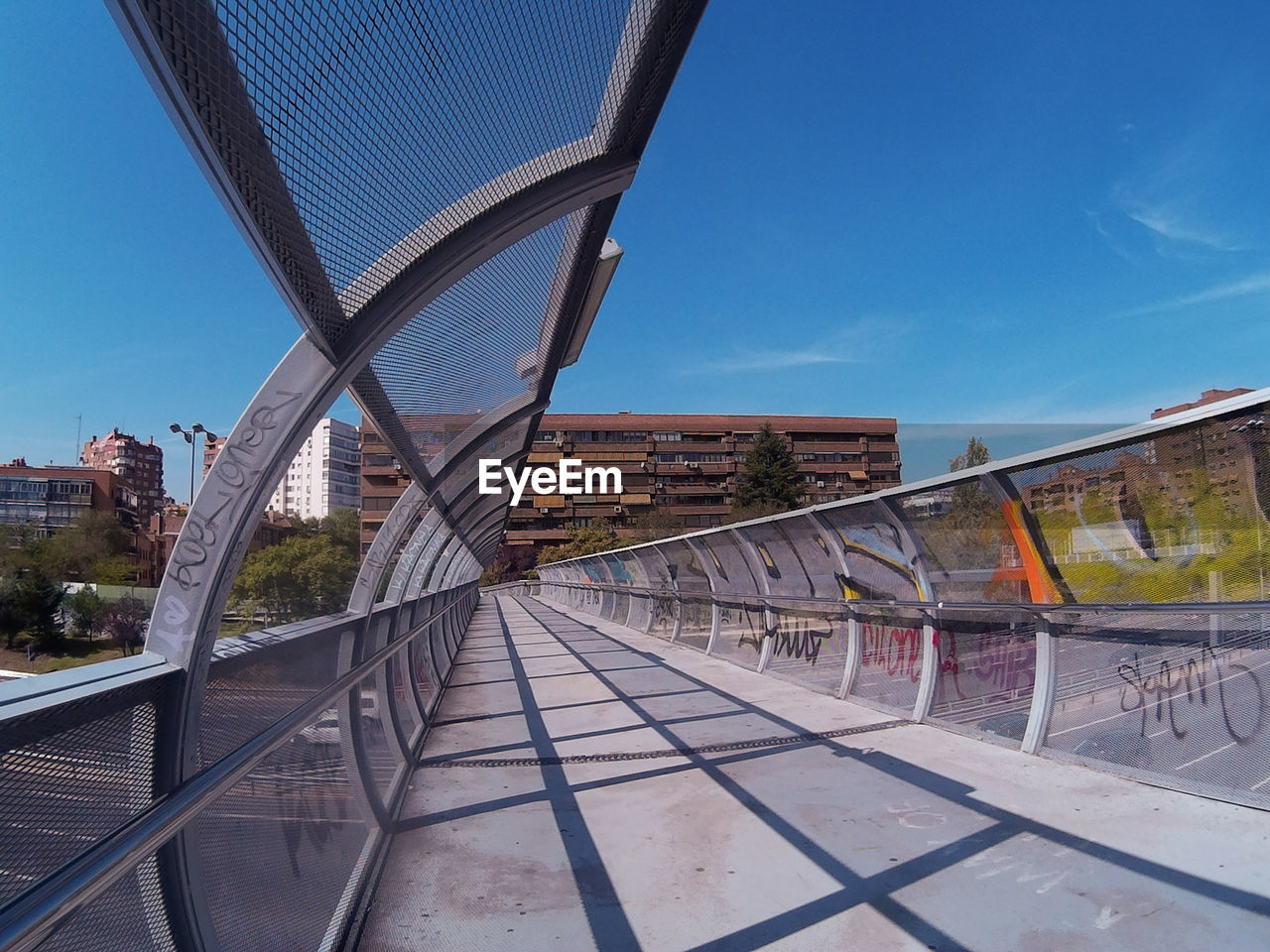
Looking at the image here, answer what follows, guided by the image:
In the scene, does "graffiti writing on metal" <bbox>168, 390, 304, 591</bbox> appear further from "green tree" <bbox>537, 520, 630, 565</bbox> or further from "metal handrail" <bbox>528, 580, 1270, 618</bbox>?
"green tree" <bbox>537, 520, 630, 565</bbox>

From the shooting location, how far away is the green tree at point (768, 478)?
63.5 meters

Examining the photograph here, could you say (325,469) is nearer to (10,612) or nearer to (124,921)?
(10,612)

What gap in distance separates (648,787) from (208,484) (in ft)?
11.8

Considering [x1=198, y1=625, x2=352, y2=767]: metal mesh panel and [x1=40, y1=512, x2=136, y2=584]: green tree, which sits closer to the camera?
[x1=198, y1=625, x2=352, y2=767]: metal mesh panel

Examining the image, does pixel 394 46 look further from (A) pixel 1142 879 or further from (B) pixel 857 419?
(B) pixel 857 419

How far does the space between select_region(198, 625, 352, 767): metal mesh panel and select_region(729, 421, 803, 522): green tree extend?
5988 cm

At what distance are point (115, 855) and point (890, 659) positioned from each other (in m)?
6.81

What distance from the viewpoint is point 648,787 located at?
5.12 m

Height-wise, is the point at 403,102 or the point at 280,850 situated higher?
the point at 403,102

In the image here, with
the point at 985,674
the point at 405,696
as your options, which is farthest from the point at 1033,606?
the point at 405,696

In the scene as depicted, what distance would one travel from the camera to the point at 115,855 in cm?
149

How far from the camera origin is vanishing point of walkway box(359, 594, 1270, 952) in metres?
3.10

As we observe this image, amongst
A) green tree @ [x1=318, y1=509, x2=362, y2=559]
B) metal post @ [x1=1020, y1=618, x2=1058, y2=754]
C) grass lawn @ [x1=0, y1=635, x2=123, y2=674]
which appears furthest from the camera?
green tree @ [x1=318, y1=509, x2=362, y2=559]

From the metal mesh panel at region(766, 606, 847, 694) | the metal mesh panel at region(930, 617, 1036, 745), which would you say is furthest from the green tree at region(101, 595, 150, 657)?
the metal mesh panel at region(766, 606, 847, 694)
